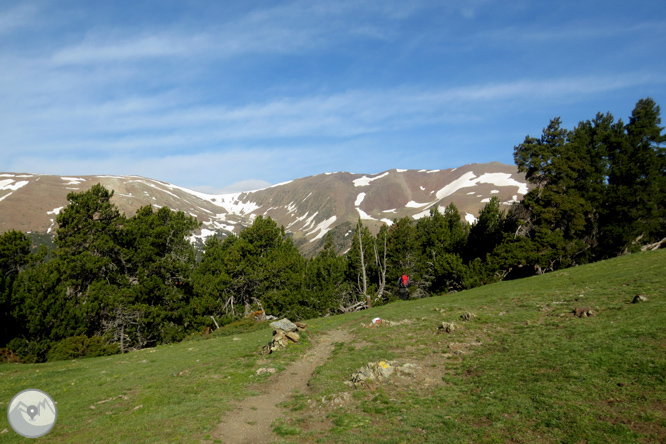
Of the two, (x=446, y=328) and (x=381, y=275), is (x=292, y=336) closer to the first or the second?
(x=446, y=328)

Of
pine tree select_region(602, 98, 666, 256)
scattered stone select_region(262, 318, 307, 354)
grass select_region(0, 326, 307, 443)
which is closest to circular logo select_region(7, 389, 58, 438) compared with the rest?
grass select_region(0, 326, 307, 443)

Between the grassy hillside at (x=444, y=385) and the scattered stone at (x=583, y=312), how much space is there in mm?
368

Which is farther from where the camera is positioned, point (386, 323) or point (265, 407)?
point (386, 323)

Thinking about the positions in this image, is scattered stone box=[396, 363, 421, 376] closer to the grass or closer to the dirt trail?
the dirt trail

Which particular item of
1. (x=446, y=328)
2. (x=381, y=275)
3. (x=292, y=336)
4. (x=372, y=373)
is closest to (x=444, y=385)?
(x=372, y=373)

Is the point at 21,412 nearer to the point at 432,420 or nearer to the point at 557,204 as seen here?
the point at 432,420

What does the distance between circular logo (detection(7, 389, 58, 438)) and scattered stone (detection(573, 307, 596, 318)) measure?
67.3 ft

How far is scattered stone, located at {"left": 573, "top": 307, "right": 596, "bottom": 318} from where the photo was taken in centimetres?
1748

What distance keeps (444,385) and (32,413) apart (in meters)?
12.4

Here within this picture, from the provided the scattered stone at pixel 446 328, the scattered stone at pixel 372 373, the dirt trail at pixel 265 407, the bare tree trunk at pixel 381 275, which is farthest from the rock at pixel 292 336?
the bare tree trunk at pixel 381 275

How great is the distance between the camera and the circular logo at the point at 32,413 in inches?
194

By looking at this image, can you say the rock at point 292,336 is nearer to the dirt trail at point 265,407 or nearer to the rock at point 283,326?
the rock at point 283,326

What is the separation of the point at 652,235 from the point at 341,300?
4085 cm

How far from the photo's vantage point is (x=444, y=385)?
1353 cm
